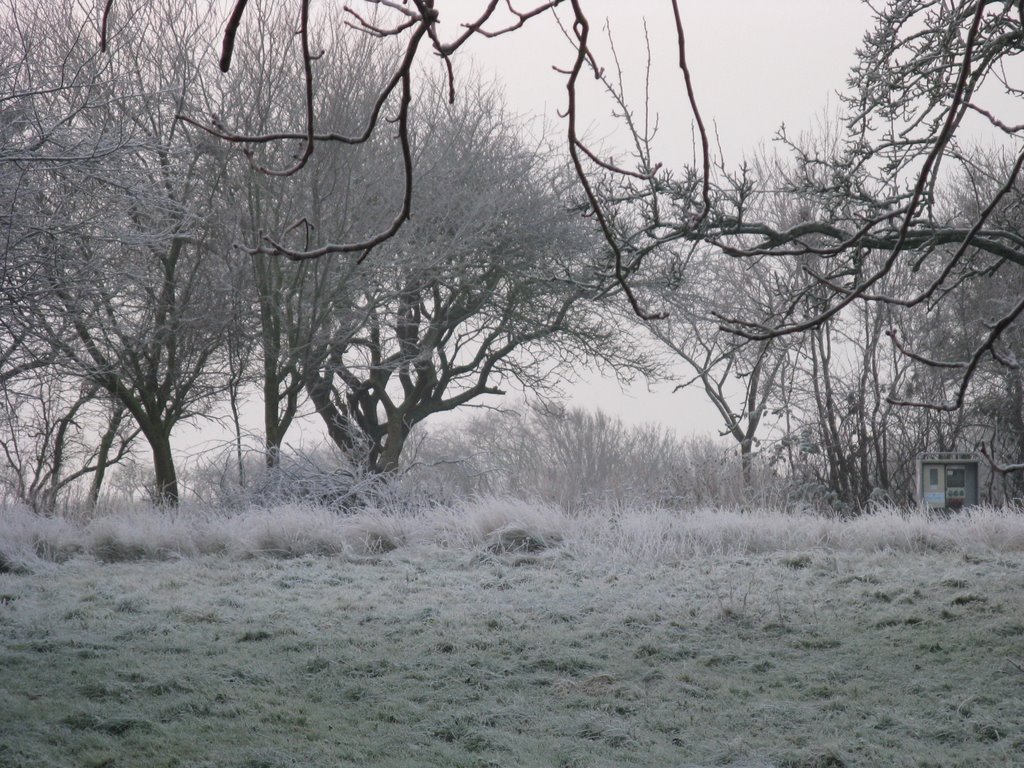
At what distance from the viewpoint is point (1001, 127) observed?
1.95m

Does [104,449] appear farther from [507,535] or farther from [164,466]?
[507,535]

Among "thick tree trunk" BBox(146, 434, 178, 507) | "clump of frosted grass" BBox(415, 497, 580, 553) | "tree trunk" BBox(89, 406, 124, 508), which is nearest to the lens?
"clump of frosted grass" BBox(415, 497, 580, 553)

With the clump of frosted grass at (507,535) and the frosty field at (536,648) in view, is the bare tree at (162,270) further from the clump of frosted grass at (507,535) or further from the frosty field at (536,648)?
the frosty field at (536,648)

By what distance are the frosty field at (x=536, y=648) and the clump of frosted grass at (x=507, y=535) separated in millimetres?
30

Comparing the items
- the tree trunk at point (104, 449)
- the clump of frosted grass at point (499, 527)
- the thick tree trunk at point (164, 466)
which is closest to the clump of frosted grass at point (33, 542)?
the clump of frosted grass at point (499, 527)

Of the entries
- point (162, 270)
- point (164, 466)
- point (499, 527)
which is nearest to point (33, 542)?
point (499, 527)

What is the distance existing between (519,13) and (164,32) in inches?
431

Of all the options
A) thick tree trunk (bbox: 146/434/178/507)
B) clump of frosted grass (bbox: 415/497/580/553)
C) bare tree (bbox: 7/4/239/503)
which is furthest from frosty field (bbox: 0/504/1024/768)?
thick tree trunk (bbox: 146/434/178/507)

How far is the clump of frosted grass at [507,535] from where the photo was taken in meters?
6.76

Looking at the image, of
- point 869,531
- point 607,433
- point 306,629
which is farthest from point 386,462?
point 306,629

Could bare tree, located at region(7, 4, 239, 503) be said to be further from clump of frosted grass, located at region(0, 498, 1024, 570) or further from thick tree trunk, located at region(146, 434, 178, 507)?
clump of frosted grass, located at region(0, 498, 1024, 570)

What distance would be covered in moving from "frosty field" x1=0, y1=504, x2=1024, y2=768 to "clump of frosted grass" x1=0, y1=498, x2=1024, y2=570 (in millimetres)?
30

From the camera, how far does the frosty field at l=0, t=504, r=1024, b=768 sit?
3328 millimetres

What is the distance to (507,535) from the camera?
706 centimetres
